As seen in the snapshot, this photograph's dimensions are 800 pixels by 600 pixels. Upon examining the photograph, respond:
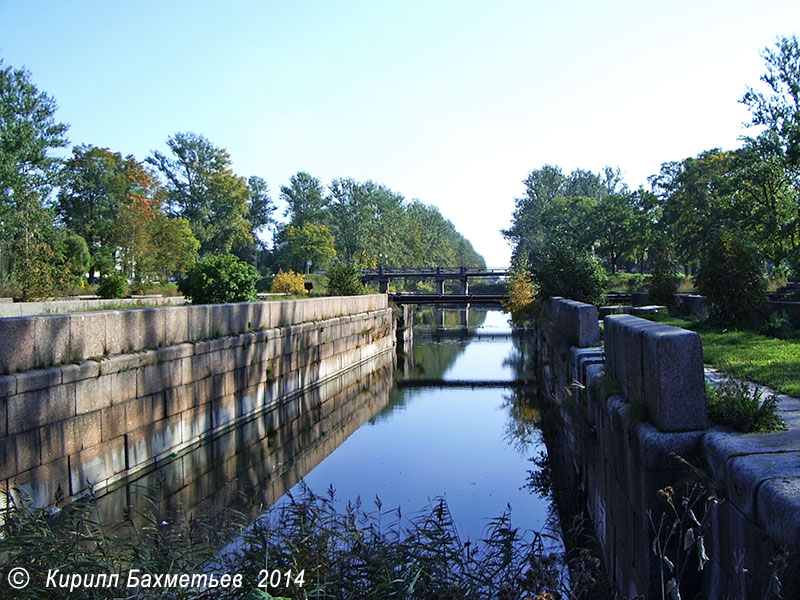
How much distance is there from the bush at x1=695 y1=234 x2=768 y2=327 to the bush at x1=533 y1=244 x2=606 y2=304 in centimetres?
615

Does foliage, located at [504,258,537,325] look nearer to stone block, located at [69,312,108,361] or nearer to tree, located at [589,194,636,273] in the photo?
stone block, located at [69,312,108,361]

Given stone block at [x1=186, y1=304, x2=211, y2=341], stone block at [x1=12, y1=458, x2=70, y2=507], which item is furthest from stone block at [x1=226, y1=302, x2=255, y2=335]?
stone block at [x1=12, y1=458, x2=70, y2=507]

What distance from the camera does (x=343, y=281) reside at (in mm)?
29500

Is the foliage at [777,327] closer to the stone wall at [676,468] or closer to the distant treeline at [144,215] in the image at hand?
the stone wall at [676,468]

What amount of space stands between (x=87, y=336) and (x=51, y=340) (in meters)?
0.74

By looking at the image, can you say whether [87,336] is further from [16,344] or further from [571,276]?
[571,276]

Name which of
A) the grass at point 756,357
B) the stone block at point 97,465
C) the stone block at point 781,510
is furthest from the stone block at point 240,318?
the stone block at point 781,510

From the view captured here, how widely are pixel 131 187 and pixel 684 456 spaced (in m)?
52.3

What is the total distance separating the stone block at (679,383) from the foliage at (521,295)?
18.2 meters

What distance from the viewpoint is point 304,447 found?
12047 mm

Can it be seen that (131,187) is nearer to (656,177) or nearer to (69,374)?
(656,177)

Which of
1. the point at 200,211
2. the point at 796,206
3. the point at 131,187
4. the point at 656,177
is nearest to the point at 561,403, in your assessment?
the point at 796,206

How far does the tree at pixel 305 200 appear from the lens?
84375 mm

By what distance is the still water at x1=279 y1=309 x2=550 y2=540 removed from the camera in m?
8.52
